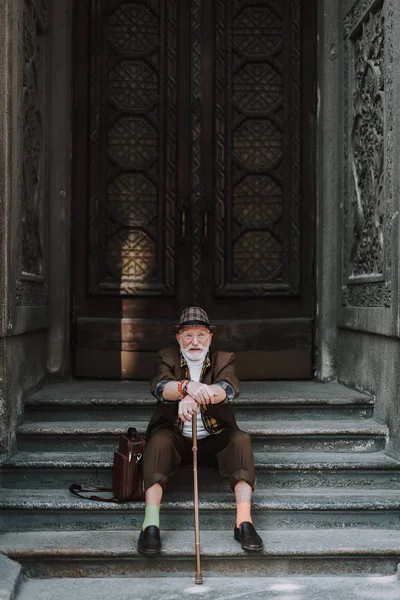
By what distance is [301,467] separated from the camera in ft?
16.7

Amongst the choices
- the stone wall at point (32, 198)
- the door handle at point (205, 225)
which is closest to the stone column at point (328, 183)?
the door handle at point (205, 225)

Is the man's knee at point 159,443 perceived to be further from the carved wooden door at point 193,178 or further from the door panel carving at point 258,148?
the door panel carving at point 258,148

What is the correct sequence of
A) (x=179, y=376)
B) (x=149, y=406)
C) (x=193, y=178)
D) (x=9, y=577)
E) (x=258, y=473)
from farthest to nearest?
(x=193, y=178) → (x=149, y=406) → (x=258, y=473) → (x=179, y=376) → (x=9, y=577)

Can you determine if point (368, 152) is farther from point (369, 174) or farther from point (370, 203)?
point (370, 203)

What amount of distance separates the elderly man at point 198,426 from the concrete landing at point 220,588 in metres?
0.17

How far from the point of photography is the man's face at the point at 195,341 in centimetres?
485

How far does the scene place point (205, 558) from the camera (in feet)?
14.5

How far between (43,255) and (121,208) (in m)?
0.78

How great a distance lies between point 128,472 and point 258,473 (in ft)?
2.65

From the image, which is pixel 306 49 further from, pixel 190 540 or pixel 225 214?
pixel 190 540

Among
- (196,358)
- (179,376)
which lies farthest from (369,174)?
(179,376)

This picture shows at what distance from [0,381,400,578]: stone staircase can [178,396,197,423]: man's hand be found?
0.55 m

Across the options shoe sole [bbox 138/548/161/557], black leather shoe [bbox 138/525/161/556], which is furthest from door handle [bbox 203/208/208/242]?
shoe sole [bbox 138/548/161/557]

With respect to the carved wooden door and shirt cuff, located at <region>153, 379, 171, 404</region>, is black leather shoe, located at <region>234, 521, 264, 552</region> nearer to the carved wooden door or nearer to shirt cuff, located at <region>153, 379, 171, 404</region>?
shirt cuff, located at <region>153, 379, 171, 404</region>
